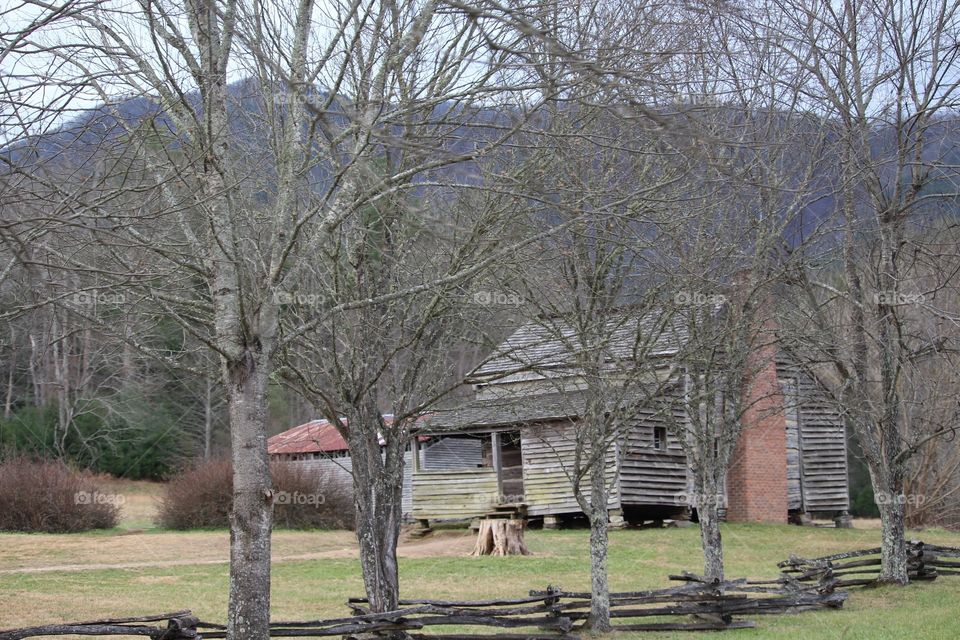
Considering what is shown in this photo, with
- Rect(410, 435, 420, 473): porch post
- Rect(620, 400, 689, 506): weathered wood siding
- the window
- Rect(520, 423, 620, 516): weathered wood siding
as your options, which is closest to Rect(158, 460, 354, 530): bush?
Rect(410, 435, 420, 473): porch post

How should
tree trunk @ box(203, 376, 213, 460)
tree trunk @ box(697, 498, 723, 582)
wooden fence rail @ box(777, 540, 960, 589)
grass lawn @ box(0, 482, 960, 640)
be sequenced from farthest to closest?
tree trunk @ box(203, 376, 213, 460) → wooden fence rail @ box(777, 540, 960, 589) → tree trunk @ box(697, 498, 723, 582) → grass lawn @ box(0, 482, 960, 640)

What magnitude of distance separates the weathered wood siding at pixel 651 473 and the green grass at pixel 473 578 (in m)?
1.09

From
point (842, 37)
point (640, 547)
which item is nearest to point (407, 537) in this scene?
point (640, 547)

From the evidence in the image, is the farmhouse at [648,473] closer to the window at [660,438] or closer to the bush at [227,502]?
the window at [660,438]

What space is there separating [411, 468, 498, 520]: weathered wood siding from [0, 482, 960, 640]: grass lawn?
716mm

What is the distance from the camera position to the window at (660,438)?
2638 cm

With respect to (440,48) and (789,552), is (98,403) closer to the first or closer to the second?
(789,552)

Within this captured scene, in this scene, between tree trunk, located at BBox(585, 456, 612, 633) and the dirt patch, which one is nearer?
tree trunk, located at BBox(585, 456, 612, 633)

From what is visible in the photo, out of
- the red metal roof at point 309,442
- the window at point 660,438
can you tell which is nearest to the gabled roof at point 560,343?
the window at point 660,438

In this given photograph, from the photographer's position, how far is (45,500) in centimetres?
2508

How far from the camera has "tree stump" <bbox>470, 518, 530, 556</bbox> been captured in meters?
21.3

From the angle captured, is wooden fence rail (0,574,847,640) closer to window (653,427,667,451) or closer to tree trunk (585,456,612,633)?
tree trunk (585,456,612,633)

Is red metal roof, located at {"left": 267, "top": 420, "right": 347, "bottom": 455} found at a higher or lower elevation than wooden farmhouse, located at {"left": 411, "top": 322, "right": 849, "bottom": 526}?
higher

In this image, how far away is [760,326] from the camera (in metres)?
14.1
